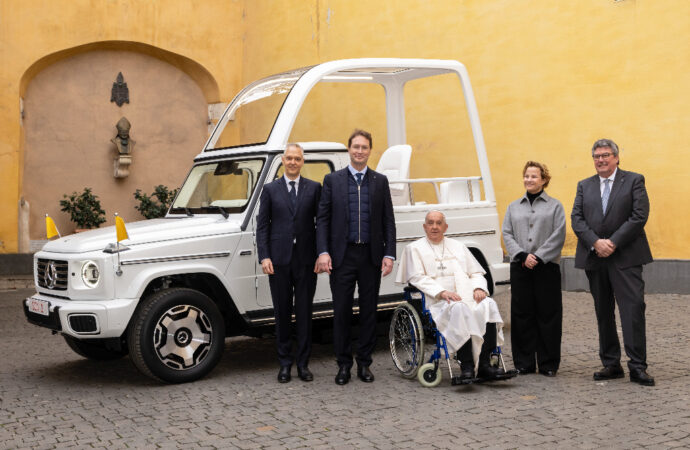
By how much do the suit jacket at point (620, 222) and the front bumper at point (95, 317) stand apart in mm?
3548

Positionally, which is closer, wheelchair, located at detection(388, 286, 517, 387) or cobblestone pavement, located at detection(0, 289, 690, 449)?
cobblestone pavement, located at detection(0, 289, 690, 449)

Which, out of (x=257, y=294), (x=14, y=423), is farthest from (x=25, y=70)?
(x=14, y=423)

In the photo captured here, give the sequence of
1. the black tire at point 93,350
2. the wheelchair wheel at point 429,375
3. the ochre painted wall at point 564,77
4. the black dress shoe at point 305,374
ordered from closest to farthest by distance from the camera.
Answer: the wheelchair wheel at point 429,375 < the black dress shoe at point 305,374 < the black tire at point 93,350 < the ochre painted wall at point 564,77

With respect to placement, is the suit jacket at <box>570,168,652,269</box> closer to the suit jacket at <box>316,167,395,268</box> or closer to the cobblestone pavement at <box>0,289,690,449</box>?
the cobblestone pavement at <box>0,289,690,449</box>

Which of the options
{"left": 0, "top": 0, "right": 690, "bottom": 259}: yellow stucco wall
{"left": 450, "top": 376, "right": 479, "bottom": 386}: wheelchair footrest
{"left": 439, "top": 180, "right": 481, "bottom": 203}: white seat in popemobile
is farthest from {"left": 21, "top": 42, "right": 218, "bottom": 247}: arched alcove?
{"left": 450, "top": 376, "right": 479, "bottom": 386}: wheelchair footrest

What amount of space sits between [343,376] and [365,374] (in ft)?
0.62

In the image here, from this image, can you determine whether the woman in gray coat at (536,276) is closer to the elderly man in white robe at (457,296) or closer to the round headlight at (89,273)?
the elderly man in white robe at (457,296)

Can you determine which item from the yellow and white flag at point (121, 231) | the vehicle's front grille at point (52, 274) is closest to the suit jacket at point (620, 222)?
the yellow and white flag at point (121, 231)

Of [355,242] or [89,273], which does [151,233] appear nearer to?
[89,273]

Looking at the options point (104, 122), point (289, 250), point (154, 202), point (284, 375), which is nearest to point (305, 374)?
point (284, 375)

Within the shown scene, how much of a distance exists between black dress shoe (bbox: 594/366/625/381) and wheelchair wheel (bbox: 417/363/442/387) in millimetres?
1224

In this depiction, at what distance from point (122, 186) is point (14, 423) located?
11151mm

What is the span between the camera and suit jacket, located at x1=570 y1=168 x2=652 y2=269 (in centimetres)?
614

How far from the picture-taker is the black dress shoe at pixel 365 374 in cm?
644
